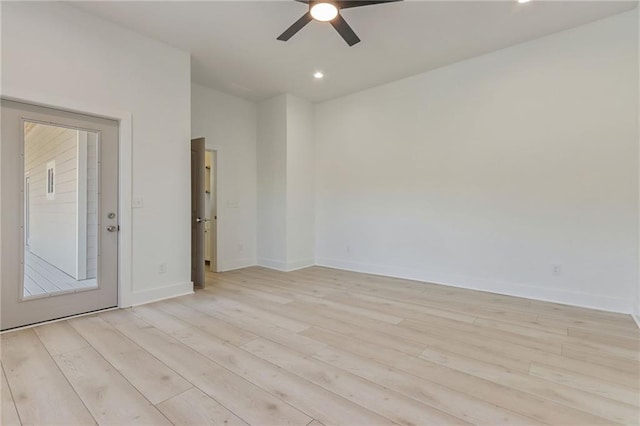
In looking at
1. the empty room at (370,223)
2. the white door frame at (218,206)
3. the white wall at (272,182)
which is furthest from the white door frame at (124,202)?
the white wall at (272,182)

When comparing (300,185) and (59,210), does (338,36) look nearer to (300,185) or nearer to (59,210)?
(300,185)

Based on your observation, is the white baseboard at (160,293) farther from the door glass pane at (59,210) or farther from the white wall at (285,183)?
the white wall at (285,183)

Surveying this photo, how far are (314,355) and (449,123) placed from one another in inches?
147

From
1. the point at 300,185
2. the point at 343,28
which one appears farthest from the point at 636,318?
the point at 300,185

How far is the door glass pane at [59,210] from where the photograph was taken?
2.94 metres

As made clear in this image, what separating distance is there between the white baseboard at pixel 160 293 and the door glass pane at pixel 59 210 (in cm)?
47

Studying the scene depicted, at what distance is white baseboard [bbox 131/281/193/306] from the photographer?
358 cm

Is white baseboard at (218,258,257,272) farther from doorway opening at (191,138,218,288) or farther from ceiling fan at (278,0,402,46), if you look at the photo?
ceiling fan at (278,0,402,46)

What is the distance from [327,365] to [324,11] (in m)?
2.93

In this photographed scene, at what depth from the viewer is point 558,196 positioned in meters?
3.66

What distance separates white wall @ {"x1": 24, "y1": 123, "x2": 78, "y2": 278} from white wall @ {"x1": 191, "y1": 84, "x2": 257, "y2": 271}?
219 centimetres

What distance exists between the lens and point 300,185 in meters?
5.86

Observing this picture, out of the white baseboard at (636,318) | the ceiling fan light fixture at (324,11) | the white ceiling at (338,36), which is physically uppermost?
the white ceiling at (338,36)

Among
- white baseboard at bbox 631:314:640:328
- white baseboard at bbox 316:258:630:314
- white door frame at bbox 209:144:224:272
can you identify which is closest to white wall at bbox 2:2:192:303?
white door frame at bbox 209:144:224:272
